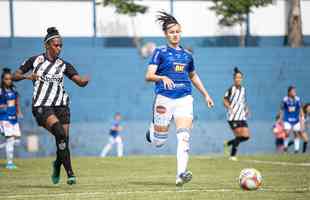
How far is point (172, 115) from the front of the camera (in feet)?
47.6

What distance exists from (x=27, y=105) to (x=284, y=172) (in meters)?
14.5

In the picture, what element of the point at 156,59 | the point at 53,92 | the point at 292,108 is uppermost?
the point at 156,59

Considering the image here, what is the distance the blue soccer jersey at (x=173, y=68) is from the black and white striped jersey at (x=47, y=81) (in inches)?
56.8

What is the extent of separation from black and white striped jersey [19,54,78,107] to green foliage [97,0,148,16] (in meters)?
16.7

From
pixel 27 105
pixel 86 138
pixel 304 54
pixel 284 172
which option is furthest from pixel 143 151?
pixel 284 172

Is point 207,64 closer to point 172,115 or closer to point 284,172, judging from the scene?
point 284,172

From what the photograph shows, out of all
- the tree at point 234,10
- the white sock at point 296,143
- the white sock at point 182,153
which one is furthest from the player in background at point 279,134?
the white sock at point 182,153

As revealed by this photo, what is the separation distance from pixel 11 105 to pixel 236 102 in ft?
18.8

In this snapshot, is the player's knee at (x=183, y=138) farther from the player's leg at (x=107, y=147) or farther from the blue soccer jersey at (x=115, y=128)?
the player's leg at (x=107, y=147)

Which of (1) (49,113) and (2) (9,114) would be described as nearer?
(1) (49,113)

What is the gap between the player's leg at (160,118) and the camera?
14430 mm

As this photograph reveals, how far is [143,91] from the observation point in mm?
31469

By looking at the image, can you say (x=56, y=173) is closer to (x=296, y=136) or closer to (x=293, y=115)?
(x=293, y=115)

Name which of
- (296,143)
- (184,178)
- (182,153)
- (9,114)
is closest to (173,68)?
(182,153)
